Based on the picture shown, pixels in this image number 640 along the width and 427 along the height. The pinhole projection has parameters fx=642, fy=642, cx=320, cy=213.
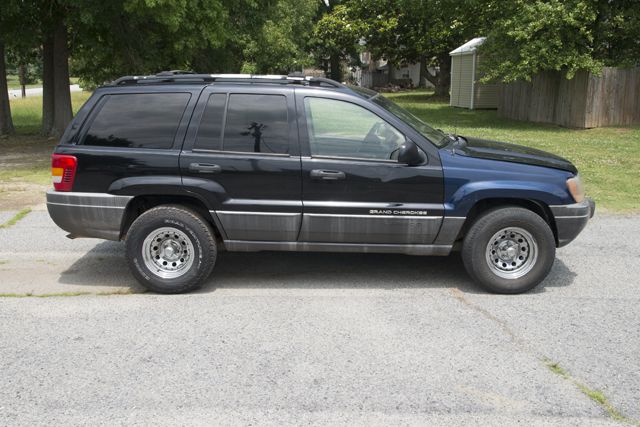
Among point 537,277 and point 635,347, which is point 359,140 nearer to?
A: point 537,277

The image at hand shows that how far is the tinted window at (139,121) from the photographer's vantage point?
584 cm

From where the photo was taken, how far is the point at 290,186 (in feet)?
18.7

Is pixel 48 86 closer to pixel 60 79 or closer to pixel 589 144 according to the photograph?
pixel 60 79

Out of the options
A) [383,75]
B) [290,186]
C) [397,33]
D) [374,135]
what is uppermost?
[397,33]

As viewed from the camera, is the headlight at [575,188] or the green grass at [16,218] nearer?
the headlight at [575,188]

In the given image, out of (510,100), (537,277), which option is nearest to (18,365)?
(537,277)

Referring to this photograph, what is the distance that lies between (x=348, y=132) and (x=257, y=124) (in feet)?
2.71

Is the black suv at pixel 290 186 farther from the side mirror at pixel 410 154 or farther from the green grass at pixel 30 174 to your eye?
the green grass at pixel 30 174

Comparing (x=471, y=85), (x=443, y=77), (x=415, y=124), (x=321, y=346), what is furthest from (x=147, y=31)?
(x=443, y=77)

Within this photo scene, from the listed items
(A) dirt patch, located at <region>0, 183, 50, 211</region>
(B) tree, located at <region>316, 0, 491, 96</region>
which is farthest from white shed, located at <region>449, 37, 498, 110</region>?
(A) dirt patch, located at <region>0, 183, 50, 211</region>

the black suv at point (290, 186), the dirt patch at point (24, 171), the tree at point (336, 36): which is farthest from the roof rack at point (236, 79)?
the tree at point (336, 36)

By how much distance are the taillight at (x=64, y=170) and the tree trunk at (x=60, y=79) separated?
13.6 meters

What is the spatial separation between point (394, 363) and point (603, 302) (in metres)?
2.35

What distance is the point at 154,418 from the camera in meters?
3.71
